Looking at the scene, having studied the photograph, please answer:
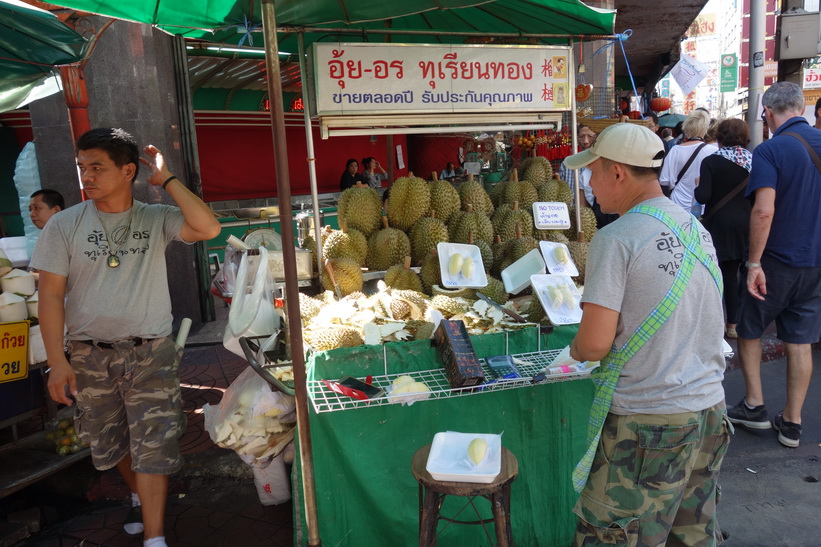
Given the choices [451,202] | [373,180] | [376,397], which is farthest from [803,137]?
[373,180]

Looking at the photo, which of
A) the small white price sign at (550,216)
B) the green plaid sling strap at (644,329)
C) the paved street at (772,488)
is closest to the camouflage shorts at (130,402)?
the green plaid sling strap at (644,329)

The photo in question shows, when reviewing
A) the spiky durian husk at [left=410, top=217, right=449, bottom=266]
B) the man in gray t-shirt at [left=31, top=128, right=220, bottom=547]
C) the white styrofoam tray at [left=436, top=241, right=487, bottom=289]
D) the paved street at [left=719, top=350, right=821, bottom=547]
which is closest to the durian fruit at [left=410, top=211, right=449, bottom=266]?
the spiky durian husk at [left=410, top=217, right=449, bottom=266]

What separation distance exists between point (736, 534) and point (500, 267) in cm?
A: 191

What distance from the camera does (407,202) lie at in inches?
148

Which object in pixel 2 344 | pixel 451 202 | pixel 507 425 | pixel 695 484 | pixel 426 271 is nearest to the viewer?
pixel 695 484

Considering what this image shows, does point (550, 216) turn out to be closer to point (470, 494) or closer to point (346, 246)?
point (346, 246)

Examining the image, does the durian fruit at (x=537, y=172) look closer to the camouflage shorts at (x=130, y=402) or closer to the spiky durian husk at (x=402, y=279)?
Answer: the spiky durian husk at (x=402, y=279)

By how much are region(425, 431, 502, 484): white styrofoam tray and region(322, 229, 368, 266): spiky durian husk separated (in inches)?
66.1

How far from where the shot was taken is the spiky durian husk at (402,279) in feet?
11.1

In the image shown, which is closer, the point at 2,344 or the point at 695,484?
the point at 695,484

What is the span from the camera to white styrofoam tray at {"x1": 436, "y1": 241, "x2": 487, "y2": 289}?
10.8 ft

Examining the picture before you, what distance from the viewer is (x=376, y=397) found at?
7.30 ft

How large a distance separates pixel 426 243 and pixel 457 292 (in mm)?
516

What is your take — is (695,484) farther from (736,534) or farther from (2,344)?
(2,344)
